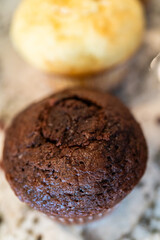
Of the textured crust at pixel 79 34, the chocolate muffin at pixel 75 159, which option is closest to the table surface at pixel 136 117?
the chocolate muffin at pixel 75 159

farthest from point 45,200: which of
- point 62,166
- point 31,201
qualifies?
point 62,166

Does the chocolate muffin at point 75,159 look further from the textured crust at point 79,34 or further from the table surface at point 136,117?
the textured crust at point 79,34

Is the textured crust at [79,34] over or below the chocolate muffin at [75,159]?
over

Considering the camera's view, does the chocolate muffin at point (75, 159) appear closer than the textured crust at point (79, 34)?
Yes

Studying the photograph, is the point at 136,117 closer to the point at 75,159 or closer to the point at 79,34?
the point at 79,34

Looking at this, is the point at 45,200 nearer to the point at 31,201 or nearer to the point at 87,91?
the point at 31,201

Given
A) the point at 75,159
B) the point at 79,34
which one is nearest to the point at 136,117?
the point at 79,34
